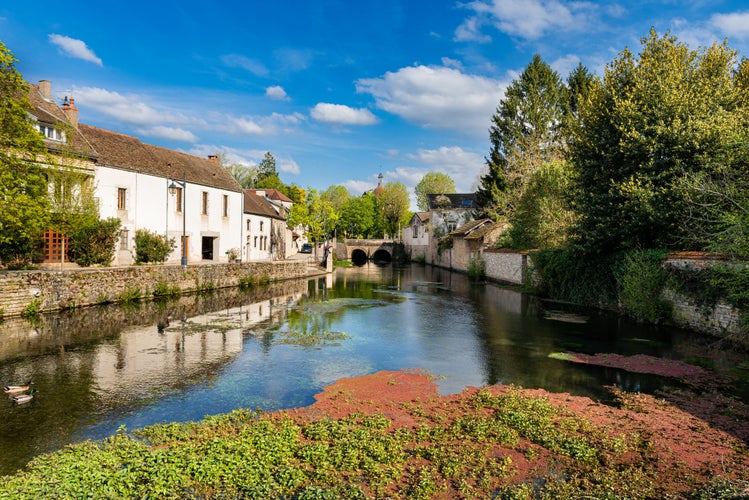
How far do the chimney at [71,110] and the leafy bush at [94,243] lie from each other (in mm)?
7765

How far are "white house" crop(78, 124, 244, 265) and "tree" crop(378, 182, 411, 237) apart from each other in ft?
174

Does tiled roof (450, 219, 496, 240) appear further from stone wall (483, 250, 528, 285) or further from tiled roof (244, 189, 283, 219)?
tiled roof (244, 189, 283, 219)

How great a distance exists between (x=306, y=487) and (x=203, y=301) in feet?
69.1

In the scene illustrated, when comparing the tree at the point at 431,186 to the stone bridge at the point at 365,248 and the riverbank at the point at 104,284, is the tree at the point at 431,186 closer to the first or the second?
the stone bridge at the point at 365,248

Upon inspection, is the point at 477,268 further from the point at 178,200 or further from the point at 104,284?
the point at 104,284

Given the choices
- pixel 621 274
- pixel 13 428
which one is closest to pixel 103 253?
pixel 13 428

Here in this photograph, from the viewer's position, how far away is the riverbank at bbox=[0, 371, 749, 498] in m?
6.24

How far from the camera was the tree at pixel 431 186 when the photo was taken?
106019mm

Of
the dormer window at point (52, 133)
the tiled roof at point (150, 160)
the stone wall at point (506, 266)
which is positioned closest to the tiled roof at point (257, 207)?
the tiled roof at point (150, 160)

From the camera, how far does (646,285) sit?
20000mm

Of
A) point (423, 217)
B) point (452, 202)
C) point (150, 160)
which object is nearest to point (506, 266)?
point (150, 160)

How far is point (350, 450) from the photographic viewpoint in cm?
732

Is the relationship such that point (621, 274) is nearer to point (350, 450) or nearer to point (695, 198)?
point (695, 198)

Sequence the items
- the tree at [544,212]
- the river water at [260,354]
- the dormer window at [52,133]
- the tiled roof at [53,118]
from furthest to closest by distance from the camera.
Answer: the tree at [544,212] → the dormer window at [52,133] → the tiled roof at [53,118] → the river water at [260,354]
